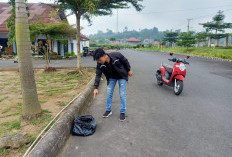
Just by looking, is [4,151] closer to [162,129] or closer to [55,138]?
[55,138]

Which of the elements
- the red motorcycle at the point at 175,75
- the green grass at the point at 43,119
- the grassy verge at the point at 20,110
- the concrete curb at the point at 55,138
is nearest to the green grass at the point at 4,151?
the grassy verge at the point at 20,110

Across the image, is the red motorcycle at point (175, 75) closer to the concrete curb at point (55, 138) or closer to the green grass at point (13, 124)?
the concrete curb at point (55, 138)

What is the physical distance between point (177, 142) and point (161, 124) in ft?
2.23

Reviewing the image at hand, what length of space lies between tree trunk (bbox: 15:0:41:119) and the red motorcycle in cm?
420

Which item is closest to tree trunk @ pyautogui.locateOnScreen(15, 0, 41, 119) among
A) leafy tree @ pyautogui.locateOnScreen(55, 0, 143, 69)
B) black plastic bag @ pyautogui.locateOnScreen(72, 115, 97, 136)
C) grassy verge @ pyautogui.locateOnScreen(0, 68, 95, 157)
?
grassy verge @ pyautogui.locateOnScreen(0, 68, 95, 157)

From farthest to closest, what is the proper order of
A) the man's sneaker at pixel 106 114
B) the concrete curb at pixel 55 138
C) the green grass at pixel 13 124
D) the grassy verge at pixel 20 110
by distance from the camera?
1. the man's sneaker at pixel 106 114
2. the green grass at pixel 13 124
3. the grassy verge at pixel 20 110
4. the concrete curb at pixel 55 138

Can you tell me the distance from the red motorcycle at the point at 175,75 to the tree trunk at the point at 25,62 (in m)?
4.20

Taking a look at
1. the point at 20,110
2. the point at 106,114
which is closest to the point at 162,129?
the point at 106,114

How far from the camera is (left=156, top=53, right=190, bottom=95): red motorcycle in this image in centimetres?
538

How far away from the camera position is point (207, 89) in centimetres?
618

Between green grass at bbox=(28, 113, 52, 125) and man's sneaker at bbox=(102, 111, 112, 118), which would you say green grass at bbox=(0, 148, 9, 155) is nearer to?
green grass at bbox=(28, 113, 52, 125)

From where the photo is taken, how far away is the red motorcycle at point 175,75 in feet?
17.7

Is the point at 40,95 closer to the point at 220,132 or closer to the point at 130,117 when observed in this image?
the point at 130,117

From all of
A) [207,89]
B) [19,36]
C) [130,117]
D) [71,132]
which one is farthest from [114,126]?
[207,89]
